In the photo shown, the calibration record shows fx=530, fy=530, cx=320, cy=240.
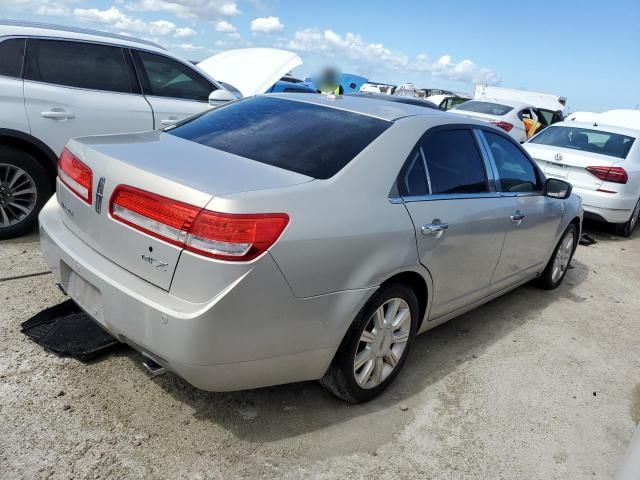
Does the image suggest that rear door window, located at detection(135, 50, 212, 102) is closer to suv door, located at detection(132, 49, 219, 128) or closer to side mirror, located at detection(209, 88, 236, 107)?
suv door, located at detection(132, 49, 219, 128)

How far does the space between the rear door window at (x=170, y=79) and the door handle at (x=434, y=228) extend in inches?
133

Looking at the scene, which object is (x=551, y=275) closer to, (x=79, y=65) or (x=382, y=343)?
(x=382, y=343)

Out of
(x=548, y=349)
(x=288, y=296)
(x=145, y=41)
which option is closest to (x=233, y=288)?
(x=288, y=296)

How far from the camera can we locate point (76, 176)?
8.55 ft

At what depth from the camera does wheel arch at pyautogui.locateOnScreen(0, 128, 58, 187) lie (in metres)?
4.24

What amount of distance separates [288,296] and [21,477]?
4.19 ft

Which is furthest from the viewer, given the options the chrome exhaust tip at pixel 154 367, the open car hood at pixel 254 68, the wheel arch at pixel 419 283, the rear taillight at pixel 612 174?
the open car hood at pixel 254 68

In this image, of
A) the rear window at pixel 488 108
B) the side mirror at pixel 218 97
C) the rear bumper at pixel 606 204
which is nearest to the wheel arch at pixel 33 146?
the side mirror at pixel 218 97

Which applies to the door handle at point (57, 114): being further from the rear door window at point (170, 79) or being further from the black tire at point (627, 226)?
the black tire at point (627, 226)

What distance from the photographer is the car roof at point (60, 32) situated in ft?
14.4

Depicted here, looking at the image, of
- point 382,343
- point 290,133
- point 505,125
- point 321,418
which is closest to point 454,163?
point 290,133

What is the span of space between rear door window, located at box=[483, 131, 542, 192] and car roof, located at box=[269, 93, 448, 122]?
1.59 ft

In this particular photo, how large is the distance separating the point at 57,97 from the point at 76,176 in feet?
7.50

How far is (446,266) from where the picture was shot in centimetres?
310
